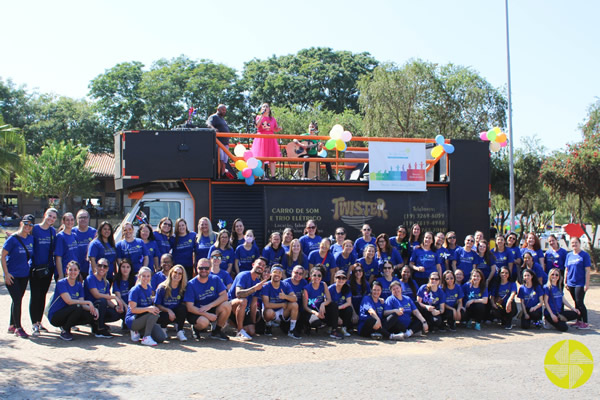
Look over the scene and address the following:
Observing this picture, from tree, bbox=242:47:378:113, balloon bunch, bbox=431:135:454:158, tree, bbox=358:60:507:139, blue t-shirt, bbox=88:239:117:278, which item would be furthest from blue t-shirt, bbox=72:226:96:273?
tree, bbox=242:47:378:113

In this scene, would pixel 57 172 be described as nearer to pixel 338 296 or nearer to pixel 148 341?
pixel 148 341

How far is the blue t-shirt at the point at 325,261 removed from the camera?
8680mm

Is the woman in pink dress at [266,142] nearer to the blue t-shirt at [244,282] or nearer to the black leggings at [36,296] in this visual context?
the blue t-shirt at [244,282]

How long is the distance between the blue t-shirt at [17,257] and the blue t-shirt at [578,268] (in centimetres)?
855

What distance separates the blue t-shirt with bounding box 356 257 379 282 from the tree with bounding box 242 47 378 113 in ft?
100

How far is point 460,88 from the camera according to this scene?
2273 centimetres

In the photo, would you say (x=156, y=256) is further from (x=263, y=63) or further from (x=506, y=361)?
(x=263, y=63)

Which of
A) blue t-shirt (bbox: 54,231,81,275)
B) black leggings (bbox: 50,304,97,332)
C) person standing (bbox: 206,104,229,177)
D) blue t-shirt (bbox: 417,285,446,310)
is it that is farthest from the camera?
person standing (bbox: 206,104,229,177)

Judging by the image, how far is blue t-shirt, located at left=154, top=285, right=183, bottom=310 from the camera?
761cm

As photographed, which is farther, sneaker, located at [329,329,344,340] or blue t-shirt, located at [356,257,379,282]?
blue t-shirt, located at [356,257,379,282]

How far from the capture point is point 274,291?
26.5ft

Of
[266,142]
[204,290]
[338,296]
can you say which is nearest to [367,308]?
[338,296]

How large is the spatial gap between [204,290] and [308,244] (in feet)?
6.60

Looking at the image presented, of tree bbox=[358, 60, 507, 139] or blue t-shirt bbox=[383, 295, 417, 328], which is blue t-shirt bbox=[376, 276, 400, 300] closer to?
blue t-shirt bbox=[383, 295, 417, 328]
